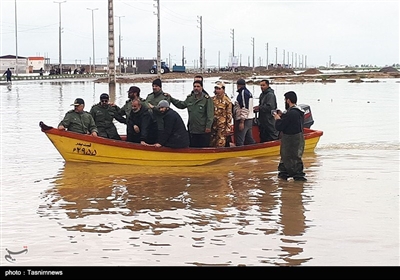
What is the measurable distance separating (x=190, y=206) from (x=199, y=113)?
3953mm

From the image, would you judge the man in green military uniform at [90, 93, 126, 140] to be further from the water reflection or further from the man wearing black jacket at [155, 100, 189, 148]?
the man wearing black jacket at [155, 100, 189, 148]

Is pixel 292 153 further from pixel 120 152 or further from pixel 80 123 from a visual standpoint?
pixel 80 123

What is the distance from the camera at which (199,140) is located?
551 inches

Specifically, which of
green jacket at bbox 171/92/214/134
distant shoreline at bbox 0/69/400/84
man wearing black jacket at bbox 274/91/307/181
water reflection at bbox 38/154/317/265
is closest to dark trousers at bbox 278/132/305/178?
man wearing black jacket at bbox 274/91/307/181

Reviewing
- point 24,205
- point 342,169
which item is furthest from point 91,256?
point 342,169

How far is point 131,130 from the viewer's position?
44.5ft

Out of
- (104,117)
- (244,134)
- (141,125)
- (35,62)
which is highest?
(35,62)

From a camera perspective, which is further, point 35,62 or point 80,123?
point 35,62

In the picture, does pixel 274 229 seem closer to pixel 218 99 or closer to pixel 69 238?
pixel 69 238

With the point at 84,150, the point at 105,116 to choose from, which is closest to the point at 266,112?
the point at 105,116

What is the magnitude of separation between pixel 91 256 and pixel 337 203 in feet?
14.1

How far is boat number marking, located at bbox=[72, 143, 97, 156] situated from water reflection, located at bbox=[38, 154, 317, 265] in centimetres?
27

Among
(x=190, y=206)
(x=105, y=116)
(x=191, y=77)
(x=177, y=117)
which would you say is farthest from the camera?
(x=191, y=77)

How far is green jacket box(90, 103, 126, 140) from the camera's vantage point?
13.9 metres
